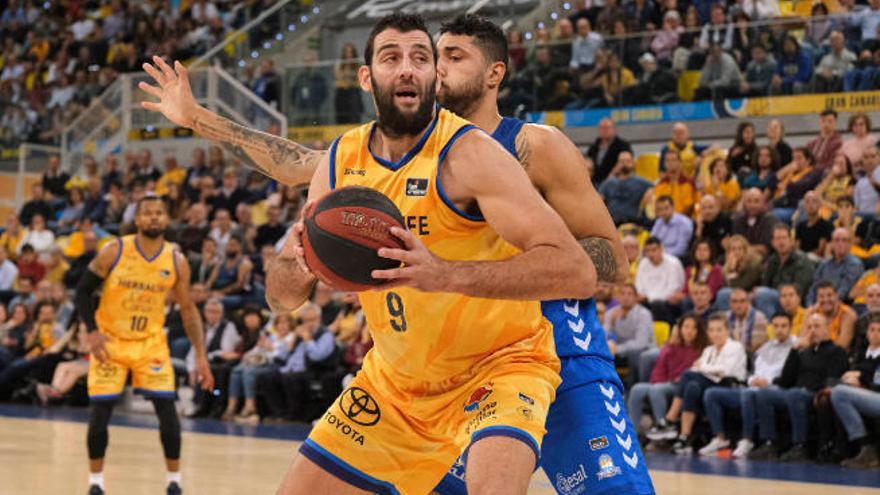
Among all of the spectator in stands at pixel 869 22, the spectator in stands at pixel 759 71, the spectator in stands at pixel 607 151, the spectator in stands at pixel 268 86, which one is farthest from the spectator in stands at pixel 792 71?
the spectator in stands at pixel 268 86

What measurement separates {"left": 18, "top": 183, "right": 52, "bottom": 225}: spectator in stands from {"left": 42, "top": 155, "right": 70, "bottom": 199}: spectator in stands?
1.77 ft

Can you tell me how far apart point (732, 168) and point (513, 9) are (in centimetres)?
457

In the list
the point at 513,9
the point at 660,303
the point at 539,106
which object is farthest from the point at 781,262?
the point at 513,9

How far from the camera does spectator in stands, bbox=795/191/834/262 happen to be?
12.5m

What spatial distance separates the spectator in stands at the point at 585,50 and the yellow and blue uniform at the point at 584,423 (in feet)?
37.2

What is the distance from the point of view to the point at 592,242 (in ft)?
15.1

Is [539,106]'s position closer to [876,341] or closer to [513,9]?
[513,9]

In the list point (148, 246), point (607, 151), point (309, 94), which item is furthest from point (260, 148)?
point (309, 94)

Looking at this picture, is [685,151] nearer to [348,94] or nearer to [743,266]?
[743,266]

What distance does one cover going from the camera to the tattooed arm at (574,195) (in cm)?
459

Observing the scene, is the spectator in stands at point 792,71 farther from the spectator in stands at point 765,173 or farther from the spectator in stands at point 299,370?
the spectator in stands at point 299,370

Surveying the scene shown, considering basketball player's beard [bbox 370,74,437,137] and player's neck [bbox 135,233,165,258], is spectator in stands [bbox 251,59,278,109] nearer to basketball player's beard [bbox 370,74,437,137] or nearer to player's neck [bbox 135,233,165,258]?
player's neck [bbox 135,233,165,258]

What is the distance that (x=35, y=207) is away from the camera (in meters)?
20.2

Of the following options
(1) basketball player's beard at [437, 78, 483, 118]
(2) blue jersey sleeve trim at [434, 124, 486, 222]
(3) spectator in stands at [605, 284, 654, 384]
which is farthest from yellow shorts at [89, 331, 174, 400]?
(2) blue jersey sleeve trim at [434, 124, 486, 222]
